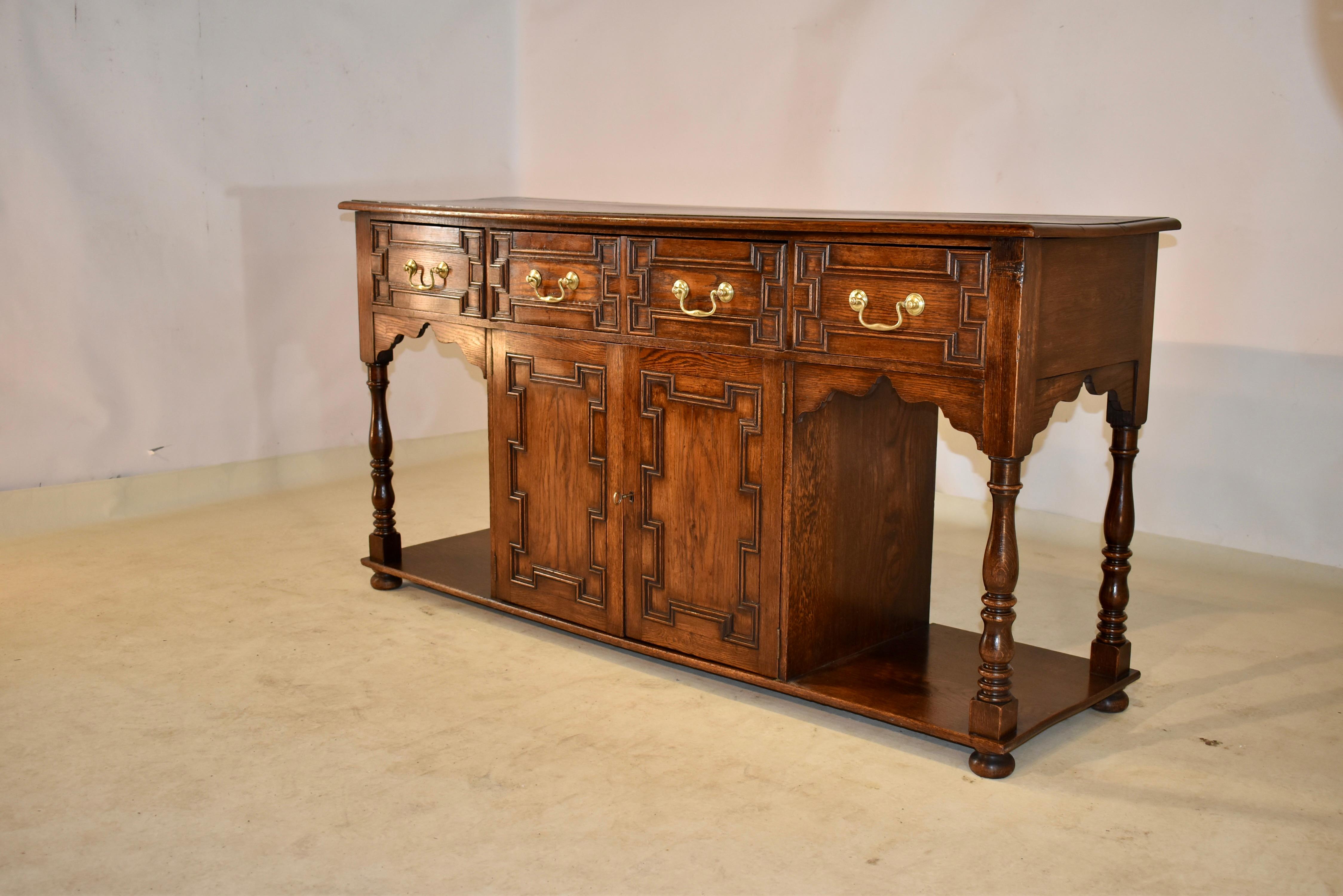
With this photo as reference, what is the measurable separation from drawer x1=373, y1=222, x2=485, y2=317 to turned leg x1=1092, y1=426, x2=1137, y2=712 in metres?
1.63

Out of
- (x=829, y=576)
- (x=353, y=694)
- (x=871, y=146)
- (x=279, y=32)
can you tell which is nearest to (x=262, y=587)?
(x=353, y=694)

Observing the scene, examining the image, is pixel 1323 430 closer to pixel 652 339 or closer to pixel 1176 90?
pixel 1176 90

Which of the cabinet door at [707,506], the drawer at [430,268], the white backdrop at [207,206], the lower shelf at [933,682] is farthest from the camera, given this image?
the white backdrop at [207,206]

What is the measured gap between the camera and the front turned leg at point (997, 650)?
240cm

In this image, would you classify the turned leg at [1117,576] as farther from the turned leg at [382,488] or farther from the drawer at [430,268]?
the turned leg at [382,488]

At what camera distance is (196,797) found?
2.32m

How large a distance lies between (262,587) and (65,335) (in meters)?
1.36

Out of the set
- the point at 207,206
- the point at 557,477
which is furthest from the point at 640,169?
the point at 557,477

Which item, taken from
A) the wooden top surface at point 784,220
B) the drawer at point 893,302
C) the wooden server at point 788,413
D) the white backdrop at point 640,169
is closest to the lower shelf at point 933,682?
the wooden server at point 788,413

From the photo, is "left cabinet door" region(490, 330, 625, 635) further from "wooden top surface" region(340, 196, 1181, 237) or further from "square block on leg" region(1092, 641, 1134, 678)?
"square block on leg" region(1092, 641, 1134, 678)

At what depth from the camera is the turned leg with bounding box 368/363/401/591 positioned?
3582 millimetres

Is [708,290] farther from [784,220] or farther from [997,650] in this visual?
[997,650]

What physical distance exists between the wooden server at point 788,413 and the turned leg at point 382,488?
0.87ft

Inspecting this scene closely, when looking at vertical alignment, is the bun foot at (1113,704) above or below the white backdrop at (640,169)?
below
